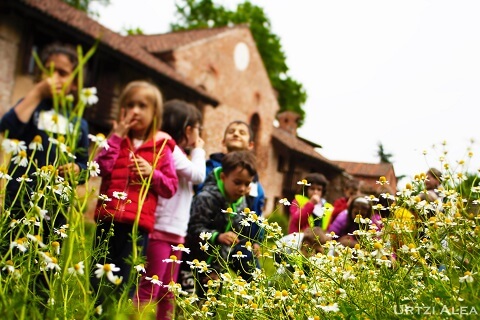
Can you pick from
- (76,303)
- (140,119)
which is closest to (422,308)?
(76,303)

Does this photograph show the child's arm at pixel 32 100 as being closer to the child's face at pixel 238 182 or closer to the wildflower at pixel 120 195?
the wildflower at pixel 120 195

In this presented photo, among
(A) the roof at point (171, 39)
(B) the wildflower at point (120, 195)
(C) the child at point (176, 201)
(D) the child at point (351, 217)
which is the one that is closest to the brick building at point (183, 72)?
(A) the roof at point (171, 39)

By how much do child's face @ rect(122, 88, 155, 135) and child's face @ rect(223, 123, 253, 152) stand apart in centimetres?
106

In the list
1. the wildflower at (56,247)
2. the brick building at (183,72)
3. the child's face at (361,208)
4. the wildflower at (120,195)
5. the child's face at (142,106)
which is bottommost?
the wildflower at (56,247)

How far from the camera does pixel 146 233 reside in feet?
8.05

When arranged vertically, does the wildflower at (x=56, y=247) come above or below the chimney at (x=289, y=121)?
below

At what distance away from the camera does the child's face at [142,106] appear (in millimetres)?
2611

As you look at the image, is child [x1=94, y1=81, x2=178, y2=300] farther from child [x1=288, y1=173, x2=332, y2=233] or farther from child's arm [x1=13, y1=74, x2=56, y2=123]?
child [x1=288, y1=173, x2=332, y2=233]

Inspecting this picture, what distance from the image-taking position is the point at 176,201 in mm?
2928

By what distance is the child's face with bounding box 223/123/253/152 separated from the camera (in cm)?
361

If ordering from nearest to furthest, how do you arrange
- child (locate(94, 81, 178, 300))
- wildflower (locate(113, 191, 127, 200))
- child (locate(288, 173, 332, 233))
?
wildflower (locate(113, 191, 127, 200)) < child (locate(94, 81, 178, 300)) < child (locate(288, 173, 332, 233))

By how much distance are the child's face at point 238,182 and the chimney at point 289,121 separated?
24.3 metres

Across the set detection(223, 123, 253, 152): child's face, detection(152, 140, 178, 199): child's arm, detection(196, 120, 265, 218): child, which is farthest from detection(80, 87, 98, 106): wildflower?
detection(223, 123, 253, 152): child's face

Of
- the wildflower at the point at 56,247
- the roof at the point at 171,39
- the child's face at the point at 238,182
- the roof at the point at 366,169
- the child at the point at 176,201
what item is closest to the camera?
the wildflower at the point at 56,247
